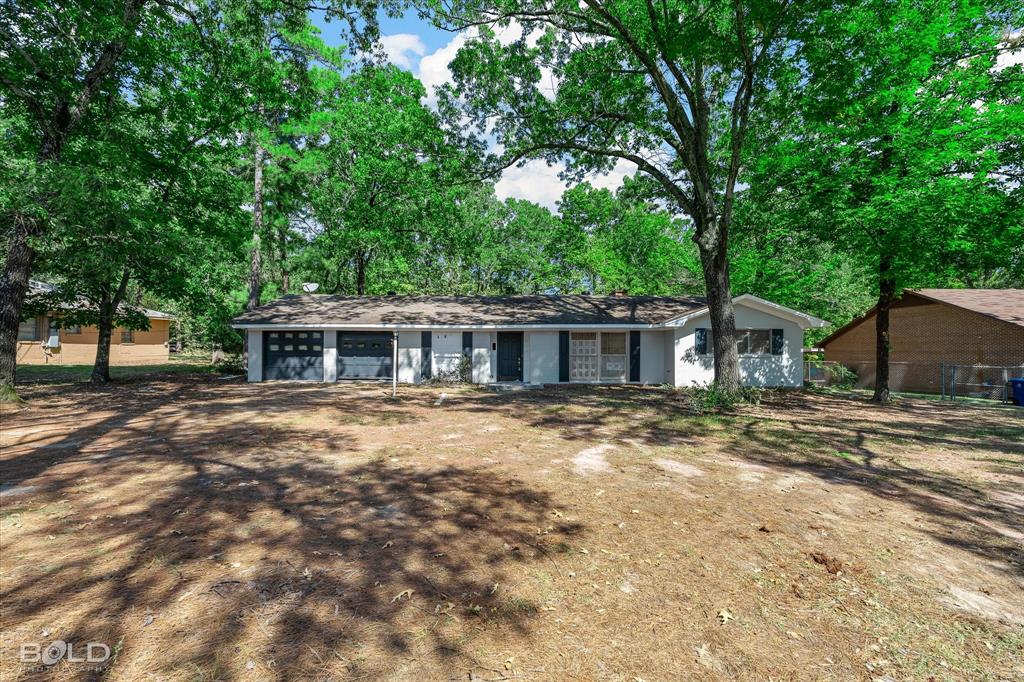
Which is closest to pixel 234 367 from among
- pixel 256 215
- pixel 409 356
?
pixel 256 215

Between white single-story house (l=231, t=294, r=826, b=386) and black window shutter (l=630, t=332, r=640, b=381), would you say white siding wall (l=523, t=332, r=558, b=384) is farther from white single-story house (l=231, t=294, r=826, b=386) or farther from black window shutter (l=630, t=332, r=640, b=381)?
black window shutter (l=630, t=332, r=640, b=381)

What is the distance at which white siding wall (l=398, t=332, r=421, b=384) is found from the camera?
62.6 ft

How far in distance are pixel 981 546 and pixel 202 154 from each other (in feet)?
71.6

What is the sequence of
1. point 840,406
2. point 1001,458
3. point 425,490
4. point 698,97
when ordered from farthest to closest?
point 840,406 → point 698,97 → point 1001,458 → point 425,490

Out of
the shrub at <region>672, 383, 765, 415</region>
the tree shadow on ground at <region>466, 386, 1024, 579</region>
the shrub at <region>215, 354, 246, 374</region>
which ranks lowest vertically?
the tree shadow on ground at <region>466, 386, 1024, 579</region>

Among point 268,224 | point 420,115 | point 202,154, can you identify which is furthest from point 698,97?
point 268,224

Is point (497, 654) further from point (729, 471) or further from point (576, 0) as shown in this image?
point (576, 0)

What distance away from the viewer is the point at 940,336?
20344 millimetres

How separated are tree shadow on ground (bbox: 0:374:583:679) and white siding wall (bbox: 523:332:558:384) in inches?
493

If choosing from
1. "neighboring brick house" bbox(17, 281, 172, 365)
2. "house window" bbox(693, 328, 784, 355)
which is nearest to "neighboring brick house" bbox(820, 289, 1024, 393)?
"house window" bbox(693, 328, 784, 355)

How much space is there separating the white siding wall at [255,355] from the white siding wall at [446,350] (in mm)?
7335

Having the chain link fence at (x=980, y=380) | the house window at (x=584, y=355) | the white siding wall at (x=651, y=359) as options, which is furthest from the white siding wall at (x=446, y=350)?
the chain link fence at (x=980, y=380)

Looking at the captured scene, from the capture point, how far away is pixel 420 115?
14.6 meters

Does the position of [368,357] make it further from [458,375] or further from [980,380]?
[980,380]
